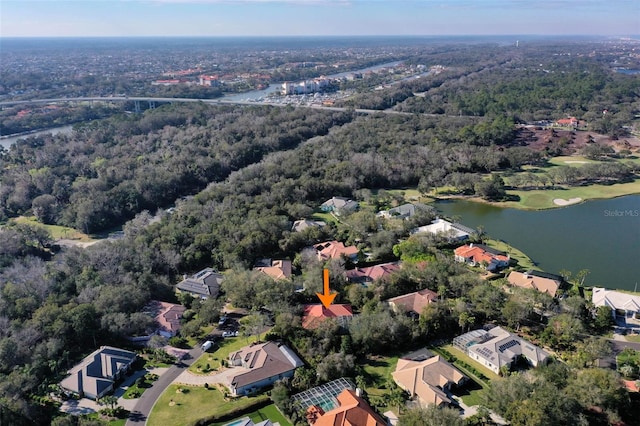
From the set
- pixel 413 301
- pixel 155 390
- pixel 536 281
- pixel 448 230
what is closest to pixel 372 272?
pixel 413 301

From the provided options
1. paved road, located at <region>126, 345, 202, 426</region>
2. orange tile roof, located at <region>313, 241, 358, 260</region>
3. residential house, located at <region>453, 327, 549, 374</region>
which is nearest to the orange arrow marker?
orange tile roof, located at <region>313, 241, 358, 260</region>

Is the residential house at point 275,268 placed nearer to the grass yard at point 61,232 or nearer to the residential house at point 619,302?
the grass yard at point 61,232

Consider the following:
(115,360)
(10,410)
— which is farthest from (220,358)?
(10,410)

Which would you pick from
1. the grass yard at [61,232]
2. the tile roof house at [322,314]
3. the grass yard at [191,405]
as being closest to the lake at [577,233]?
the tile roof house at [322,314]

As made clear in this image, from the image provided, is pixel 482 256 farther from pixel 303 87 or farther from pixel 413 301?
pixel 303 87

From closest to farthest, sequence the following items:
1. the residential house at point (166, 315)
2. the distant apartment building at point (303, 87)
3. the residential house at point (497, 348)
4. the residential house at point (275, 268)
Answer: the residential house at point (497, 348) → the residential house at point (166, 315) → the residential house at point (275, 268) → the distant apartment building at point (303, 87)

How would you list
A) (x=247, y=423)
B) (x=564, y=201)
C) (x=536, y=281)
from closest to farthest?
(x=247, y=423) → (x=536, y=281) → (x=564, y=201)
